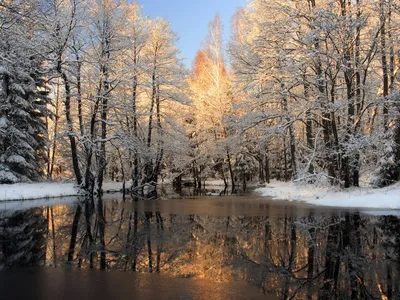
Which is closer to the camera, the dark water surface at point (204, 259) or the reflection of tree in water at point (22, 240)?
the dark water surface at point (204, 259)

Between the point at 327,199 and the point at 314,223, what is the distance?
258 inches

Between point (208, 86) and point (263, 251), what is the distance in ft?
104

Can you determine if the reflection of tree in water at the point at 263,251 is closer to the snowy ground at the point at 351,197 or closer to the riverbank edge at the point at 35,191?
the snowy ground at the point at 351,197

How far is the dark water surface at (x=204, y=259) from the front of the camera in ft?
15.7

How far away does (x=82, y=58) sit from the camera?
25.4m

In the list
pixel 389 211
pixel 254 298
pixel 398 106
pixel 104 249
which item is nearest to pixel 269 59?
pixel 398 106

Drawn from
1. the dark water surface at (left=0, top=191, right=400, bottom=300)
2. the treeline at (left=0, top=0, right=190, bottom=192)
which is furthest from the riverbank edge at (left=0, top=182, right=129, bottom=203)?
the dark water surface at (left=0, top=191, right=400, bottom=300)

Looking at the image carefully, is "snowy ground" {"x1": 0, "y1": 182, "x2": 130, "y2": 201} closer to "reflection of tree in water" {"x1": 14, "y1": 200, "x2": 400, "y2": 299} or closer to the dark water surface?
the dark water surface

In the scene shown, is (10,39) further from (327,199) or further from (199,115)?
(199,115)

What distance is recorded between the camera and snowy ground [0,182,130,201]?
19750 millimetres

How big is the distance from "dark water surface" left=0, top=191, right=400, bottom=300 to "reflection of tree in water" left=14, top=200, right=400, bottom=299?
0.02 meters

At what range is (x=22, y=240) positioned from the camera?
327 inches

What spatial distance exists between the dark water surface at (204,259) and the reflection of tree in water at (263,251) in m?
0.02

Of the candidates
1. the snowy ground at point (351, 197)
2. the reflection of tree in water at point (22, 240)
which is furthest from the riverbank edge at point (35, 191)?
the snowy ground at point (351, 197)
